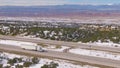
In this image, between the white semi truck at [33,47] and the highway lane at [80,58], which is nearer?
the highway lane at [80,58]

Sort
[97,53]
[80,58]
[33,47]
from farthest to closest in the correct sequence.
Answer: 1. [33,47]
2. [97,53]
3. [80,58]

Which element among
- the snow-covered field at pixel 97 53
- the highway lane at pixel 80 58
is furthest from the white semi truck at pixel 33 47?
the snow-covered field at pixel 97 53

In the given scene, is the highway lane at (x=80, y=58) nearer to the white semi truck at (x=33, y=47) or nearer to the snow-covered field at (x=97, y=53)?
the white semi truck at (x=33, y=47)

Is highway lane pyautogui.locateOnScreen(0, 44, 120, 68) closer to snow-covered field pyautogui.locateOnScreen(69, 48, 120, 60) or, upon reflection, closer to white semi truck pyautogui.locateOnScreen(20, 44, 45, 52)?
white semi truck pyautogui.locateOnScreen(20, 44, 45, 52)

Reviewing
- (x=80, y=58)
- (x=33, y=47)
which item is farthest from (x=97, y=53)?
(x=33, y=47)

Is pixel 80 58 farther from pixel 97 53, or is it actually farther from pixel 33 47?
pixel 33 47

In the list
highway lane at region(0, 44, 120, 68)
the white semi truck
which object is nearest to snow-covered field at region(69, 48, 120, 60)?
highway lane at region(0, 44, 120, 68)

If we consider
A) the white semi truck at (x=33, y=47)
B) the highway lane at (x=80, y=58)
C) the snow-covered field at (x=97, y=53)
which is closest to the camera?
the highway lane at (x=80, y=58)

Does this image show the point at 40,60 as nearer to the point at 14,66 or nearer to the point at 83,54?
the point at 14,66

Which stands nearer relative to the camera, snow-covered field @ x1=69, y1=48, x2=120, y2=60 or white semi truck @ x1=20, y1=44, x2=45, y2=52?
snow-covered field @ x1=69, y1=48, x2=120, y2=60

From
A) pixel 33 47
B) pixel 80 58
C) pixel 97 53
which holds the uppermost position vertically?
pixel 80 58

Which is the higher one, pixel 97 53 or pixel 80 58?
pixel 80 58
